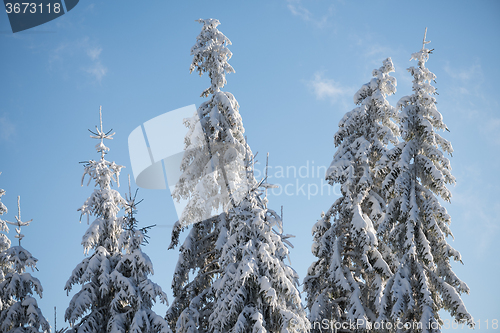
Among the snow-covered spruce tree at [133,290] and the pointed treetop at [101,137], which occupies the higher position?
the pointed treetop at [101,137]

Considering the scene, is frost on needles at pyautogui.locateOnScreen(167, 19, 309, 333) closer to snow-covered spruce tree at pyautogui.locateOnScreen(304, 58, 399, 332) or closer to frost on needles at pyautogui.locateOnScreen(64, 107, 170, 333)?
frost on needles at pyautogui.locateOnScreen(64, 107, 170, 333)

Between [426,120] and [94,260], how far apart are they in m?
Answer: 13.9

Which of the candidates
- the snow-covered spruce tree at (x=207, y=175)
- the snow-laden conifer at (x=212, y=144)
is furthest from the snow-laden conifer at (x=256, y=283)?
the snow-laden conifer at (x=212, y=144)

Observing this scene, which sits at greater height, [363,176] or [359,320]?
[363,176]

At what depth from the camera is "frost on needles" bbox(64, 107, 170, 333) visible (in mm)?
17406

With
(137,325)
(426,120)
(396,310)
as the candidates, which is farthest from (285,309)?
(426,120)

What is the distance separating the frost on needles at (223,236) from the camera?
14703mm

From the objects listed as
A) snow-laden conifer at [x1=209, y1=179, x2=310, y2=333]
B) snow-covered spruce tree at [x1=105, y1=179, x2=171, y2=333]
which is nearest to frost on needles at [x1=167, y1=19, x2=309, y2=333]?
snow-laden conifer at [x1=209, y1=179, x2=310, y2=333]

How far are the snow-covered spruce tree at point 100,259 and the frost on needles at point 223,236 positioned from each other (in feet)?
8.32

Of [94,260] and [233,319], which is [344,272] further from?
[94,260]

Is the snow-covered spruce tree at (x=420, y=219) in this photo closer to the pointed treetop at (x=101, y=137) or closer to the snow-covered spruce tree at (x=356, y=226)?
the snow-covered spruce tree at (x=356, y=226)

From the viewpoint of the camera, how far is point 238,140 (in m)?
19.8

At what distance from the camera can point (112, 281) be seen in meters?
18.0

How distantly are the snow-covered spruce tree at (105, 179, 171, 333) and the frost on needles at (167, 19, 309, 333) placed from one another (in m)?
A: 0.91
